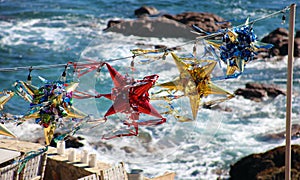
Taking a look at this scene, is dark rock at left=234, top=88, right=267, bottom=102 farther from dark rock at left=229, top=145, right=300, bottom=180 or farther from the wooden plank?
the wooden plank

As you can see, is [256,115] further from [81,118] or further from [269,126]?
[81,118]

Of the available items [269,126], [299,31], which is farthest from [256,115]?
[299,31]

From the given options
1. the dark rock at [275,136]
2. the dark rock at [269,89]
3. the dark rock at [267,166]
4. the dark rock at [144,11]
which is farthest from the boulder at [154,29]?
the dark rock at [144,11]

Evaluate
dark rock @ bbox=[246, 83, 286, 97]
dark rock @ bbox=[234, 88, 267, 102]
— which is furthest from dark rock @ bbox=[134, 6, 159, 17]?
dark rock @ bbox=[234, 88, 267, 102]

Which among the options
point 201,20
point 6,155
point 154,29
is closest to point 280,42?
point 201,20

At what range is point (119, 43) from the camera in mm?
2965

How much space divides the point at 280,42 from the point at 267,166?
918 centimetres

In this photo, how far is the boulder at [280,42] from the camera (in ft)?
54.6

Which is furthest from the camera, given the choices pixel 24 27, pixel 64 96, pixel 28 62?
pixel 24 27

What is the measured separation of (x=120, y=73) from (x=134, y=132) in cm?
28

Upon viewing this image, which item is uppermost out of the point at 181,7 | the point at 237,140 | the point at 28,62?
the point at 181,7

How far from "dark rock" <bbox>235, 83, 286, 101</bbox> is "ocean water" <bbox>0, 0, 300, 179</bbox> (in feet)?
0.62

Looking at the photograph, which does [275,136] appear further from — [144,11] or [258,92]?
[144,11]

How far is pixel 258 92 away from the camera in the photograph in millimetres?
13734
